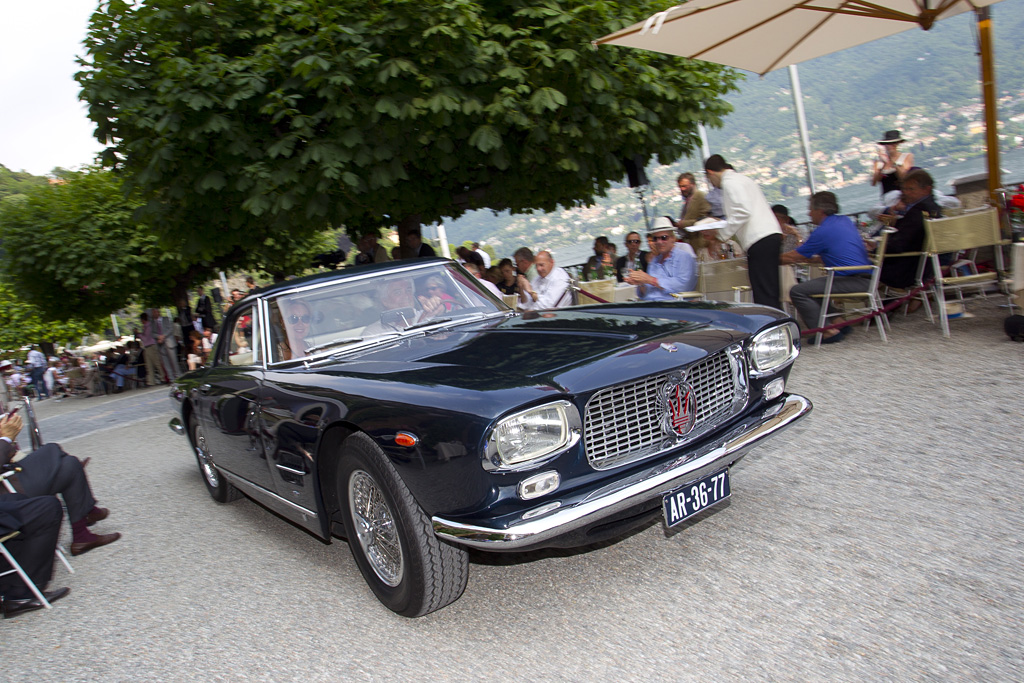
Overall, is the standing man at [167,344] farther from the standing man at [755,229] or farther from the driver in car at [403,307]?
the driver in car at [403,307]

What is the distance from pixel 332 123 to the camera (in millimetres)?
7969

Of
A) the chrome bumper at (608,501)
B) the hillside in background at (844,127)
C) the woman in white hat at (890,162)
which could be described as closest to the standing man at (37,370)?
the hillside in background at (844,127)

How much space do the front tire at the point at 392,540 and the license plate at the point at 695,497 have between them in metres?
0.85

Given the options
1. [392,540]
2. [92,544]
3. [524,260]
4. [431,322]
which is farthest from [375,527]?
[524,260]

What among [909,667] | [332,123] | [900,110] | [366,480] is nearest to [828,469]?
[909,667]

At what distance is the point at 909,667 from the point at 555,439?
1355mm

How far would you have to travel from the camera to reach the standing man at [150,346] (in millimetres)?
22891

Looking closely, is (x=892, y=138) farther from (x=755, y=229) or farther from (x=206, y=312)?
(x=206, y=312)

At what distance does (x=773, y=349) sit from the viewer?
146 inches

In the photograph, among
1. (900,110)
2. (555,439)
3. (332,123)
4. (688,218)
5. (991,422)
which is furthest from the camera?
(900,110)

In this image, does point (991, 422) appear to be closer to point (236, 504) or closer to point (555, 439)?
point (555, 439)

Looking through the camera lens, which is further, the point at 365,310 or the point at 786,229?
the point at 786,229

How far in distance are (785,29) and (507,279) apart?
4545 mm

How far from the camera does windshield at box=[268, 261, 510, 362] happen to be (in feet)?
13.4
